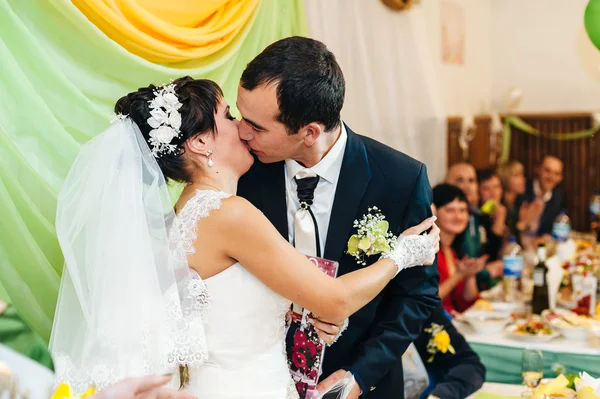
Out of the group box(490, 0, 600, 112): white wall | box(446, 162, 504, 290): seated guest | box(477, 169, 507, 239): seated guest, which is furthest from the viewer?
box(490, 0, 600, 112): white wall

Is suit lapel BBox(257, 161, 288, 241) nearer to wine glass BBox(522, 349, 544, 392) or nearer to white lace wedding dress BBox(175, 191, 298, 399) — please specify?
white lace wedding dress BBox(175, 191, 298, 399)

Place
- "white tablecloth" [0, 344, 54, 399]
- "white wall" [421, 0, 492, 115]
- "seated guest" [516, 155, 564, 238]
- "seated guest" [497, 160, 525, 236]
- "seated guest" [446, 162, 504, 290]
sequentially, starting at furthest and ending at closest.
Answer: "seated guest" [497, 160, 525, 236]
"seated guest" [516, 155, 564, 238]
"white wall" [421, 0, 492, 115]
"seated guest" [446, 162, 504, 290]
"white tablecloth" [0, 344, 54, 399]

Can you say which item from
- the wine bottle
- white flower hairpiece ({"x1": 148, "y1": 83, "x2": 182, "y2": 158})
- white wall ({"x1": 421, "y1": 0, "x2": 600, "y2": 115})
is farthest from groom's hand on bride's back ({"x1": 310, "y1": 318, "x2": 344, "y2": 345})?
white wall ({"x1": 421, "y1": 0, "x2": 600, "y2": 115})

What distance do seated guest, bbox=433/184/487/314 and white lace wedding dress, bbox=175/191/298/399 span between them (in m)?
2.07

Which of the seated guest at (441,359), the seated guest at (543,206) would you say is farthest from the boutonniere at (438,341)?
the seated guest at (543,206)

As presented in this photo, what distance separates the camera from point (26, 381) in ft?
3.90

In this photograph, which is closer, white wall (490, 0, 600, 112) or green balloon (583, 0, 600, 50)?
green balloon (583, 0, 600, 50)

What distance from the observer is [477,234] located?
4926 millimetres

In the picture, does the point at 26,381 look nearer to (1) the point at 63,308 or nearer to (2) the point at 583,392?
(1) the point at 63,308

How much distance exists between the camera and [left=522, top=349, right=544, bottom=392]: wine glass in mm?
2475

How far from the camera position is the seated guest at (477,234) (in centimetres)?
473

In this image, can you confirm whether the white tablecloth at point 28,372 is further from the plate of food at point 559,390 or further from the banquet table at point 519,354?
the banquet table at point 519,354

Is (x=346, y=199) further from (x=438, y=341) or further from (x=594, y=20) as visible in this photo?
(x=594, y=20)

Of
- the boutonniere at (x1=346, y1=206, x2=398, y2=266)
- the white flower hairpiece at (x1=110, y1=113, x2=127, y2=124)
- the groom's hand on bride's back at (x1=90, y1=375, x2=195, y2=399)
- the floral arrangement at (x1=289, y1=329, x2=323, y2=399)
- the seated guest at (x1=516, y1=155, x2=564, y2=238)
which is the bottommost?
the seated guest at (x1=516, y1=155, x2=564, y2=238)
